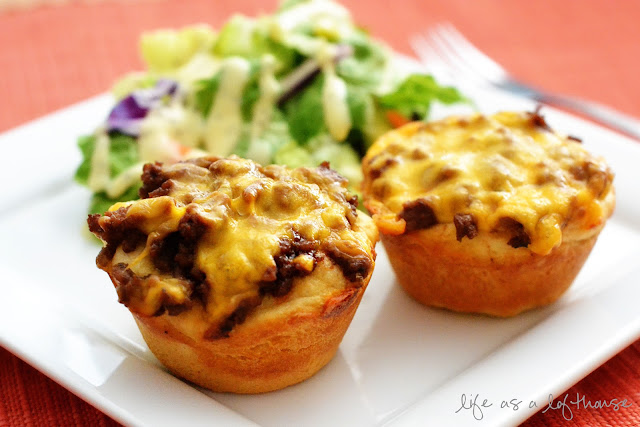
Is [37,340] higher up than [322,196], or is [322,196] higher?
[322,196]

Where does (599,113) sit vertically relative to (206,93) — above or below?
above

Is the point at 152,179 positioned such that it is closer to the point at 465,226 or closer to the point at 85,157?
the point at 465,226

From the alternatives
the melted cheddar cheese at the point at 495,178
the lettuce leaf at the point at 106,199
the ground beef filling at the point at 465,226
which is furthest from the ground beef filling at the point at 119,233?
the lettuce leaf at the point at 106,199

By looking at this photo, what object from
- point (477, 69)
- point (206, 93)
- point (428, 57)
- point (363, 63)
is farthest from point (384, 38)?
point (206, 93)

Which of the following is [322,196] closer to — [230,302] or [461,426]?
[230,302]

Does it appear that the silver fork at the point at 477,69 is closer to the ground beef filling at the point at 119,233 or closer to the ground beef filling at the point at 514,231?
the ground beef filling at the point at 514,231

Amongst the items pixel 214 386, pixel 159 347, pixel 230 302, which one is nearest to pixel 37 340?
pixel 159 347

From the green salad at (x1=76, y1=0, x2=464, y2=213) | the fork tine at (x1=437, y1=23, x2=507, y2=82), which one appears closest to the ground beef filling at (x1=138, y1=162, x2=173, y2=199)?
the green salad at (x1=76, y1=0, x2=464, y2=213)
